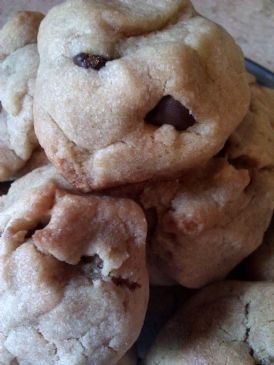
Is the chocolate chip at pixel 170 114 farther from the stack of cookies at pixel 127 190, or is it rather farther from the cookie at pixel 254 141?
the cookie at pixel 254 141

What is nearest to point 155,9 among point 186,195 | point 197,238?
point 186,195

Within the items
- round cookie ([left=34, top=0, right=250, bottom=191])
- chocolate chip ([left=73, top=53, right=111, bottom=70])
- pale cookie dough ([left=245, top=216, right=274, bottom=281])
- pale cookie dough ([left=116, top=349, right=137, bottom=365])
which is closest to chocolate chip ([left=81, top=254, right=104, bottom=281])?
round cookie ([left=34, top=0, right=250, bottom=191])

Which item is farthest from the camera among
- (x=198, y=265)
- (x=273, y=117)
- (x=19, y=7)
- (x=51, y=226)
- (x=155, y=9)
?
(x=19, y=7)

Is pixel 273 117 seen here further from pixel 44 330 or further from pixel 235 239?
pixel 44 330

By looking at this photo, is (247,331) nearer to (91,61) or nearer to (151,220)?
(151,220)

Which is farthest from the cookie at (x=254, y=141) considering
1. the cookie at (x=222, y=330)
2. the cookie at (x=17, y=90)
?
the cookie at (x=17, y=90)

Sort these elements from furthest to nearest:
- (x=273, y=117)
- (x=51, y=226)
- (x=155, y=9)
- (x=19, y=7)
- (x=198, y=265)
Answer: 1. (x=19, y=7)
2. (x=273, y=117)
3. (x=198, y=265)
4. (x=155, y=9)
5. (x=51, y=226)

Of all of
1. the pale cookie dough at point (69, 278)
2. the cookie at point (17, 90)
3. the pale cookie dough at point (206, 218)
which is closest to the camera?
the pale cookie dough at point (69, 278)
